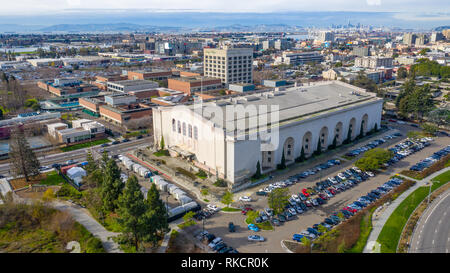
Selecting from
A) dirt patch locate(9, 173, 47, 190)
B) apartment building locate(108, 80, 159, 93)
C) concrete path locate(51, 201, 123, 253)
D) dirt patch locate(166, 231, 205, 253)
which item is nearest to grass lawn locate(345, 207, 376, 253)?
dirt patch locate(166, 231, 205, 253)

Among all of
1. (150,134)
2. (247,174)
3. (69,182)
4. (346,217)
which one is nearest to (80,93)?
(150,134)

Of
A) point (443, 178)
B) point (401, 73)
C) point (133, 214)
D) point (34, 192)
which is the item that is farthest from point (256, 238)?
point (401, 73)

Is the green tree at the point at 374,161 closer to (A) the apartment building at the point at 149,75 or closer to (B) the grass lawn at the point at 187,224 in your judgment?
(B) the grass lawn at the point at 187,224

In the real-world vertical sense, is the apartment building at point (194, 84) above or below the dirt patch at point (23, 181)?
above

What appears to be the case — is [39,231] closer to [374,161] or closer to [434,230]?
[434,230]

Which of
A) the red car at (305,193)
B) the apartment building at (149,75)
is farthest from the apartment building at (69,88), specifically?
the red car at (305,193)
